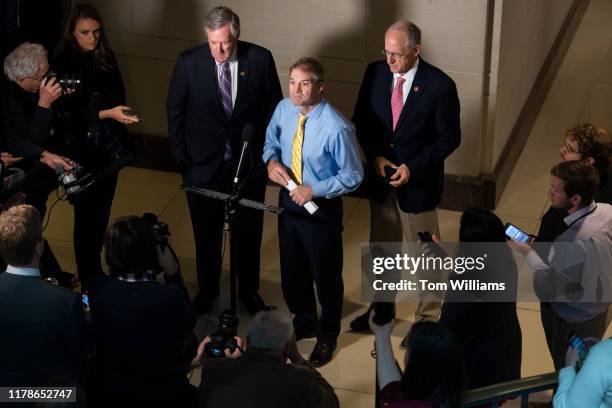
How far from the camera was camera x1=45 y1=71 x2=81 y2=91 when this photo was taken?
5.67 m

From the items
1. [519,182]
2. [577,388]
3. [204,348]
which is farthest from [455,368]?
[519,182]

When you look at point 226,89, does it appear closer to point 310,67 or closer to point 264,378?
point 310,67

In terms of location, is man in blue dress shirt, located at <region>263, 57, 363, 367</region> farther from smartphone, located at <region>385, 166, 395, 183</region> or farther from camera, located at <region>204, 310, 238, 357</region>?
camera, located at <region>204, 310, 238, 357</region>

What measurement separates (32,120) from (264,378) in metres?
2.37

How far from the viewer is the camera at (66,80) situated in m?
5.67

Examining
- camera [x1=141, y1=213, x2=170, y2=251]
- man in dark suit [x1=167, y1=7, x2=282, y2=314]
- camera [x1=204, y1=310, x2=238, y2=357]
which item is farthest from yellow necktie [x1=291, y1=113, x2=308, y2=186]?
camera [x1=204, y1=310, x2=238, y2=357]

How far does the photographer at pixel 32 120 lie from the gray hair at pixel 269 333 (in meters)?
1.98

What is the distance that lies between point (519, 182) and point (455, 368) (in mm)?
4083

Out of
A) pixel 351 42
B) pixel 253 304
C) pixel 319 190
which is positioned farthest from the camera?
pixel 351 42

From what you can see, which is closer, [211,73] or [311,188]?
[311,188]

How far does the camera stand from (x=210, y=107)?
5828 millimetres

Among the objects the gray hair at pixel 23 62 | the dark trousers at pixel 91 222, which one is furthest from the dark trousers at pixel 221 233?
the gray hair at pixel 23 62

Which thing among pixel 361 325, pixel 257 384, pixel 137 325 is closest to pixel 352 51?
pixel 361 325

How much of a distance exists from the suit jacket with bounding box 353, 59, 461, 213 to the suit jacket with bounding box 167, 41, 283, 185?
531mm
